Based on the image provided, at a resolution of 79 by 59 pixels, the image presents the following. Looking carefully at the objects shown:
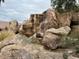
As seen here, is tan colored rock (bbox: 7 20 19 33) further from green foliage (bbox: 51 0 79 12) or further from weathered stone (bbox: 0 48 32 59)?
weathered stone (bbox: 0 48 32 59)

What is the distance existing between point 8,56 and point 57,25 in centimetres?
472

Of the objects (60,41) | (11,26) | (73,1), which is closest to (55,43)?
(60,41)

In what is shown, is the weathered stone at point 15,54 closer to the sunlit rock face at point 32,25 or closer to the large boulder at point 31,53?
the large boulder at point 31,53

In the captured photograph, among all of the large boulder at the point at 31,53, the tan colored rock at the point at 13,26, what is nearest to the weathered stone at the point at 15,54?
the large boulder at the point at 31,53

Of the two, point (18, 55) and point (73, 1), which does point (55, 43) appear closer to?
point (18, 55)

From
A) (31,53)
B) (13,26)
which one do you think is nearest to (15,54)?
(31,53)

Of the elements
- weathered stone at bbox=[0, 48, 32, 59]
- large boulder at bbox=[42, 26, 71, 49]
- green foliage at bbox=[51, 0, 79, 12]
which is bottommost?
weathered stone at bbox=[0, 48, 32, 59]

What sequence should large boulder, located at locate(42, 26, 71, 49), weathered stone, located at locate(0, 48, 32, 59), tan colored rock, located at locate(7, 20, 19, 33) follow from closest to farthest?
1. weathered stone, located at locate(0, 48, 32, 59)
2. large boulder, located at locate(42, 26, 71, 49)
3. tan colored rock, located at locate(7, 20, 19, 33)

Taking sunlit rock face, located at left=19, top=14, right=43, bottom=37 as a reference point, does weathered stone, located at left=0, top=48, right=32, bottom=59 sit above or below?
below

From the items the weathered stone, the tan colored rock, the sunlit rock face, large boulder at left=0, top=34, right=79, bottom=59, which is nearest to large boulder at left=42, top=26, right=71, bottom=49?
large boulder at left=0, top=34, right=79, bottom=59

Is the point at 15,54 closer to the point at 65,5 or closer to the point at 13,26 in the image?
the point at 65,5

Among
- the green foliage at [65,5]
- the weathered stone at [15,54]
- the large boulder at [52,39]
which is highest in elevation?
the green foliage at [65,5]

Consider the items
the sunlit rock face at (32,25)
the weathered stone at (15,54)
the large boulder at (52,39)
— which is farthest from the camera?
the sunlit rock face at (32,25)

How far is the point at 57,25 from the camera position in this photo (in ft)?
49.1
